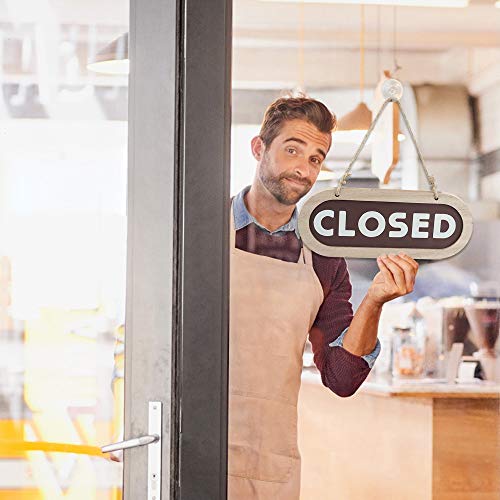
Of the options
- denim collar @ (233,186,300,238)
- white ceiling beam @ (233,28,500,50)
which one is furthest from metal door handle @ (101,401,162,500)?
white ceiling beam @ (233,28,500,50)

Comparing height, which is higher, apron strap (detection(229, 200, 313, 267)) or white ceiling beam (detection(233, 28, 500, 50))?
white ceiling beam (detection(233, 28, 500, 50))

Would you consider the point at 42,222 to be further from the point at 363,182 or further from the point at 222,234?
the point at 363,182

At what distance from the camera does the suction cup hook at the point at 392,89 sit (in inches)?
87.5

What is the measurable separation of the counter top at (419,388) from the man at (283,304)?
2 centimetres

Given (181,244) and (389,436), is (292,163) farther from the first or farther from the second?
(389,436)

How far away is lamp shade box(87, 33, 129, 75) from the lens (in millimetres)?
2213

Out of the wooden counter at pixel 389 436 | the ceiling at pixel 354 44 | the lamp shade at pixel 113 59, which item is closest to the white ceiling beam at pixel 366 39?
the ceiling at pixel 354 44

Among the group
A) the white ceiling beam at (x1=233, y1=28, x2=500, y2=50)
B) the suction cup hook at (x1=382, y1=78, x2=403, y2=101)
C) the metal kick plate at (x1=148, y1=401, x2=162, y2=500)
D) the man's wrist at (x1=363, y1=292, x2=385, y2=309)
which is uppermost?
the white ceiling beam at (x1=233, y1=28, x2=500, y2=50)

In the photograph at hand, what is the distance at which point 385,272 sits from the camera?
7.28 ft

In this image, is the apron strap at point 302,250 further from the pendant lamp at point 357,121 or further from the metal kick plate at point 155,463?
the metal kick plate at point 155,463

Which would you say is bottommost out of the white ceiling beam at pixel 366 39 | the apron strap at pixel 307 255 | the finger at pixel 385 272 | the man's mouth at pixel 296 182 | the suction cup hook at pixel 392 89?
the finger at pixel 385 272

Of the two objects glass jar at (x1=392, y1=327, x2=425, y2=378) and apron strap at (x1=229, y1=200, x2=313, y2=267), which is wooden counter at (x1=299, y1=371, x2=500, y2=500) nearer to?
glass jar at (x1=392, y1=327, x2=425, y2=378)

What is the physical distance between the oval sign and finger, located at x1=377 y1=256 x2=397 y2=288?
0.02 metres

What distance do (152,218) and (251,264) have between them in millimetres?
264
